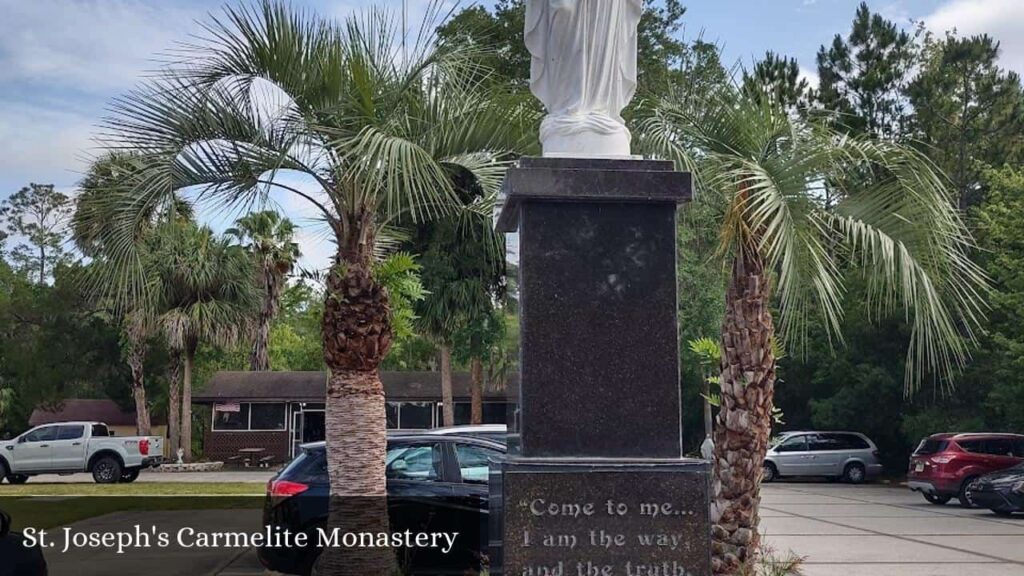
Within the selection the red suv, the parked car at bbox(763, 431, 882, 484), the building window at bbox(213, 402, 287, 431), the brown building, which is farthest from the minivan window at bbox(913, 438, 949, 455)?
the building window at bbox(213, 402, 287, 431)

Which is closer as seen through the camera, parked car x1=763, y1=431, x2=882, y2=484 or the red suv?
the red suv

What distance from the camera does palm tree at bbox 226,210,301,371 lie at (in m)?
35.0

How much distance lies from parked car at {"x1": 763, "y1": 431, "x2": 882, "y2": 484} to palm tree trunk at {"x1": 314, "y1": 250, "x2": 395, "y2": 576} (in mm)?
22010

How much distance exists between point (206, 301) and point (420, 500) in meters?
24.7

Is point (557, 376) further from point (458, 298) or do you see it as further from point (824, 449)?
point (824, 449)

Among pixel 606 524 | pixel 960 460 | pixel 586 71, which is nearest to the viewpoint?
pixel 606 524

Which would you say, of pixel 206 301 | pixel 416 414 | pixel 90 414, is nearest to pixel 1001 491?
pixel 416 414

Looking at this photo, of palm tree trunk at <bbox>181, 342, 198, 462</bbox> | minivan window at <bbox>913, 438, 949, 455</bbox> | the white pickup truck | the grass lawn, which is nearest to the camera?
the grass lawn

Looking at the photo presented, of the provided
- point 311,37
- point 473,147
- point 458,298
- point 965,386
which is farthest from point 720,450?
point 965,386

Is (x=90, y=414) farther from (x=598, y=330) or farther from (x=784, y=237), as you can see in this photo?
(x=598, y=330)

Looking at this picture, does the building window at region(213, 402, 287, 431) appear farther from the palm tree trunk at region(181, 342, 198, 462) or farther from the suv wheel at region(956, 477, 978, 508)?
the suv wheel at region(956, 477, 978, 508)

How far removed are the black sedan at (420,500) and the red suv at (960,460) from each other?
591 inches

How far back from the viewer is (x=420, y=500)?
922 cm

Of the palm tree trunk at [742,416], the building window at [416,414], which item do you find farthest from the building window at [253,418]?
the palm tree trunk at [742,416]
